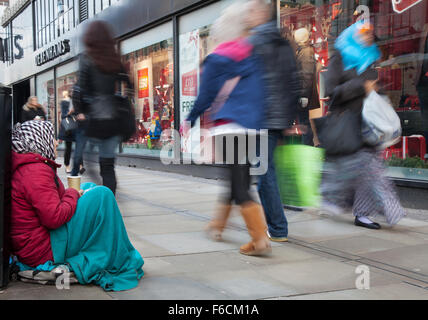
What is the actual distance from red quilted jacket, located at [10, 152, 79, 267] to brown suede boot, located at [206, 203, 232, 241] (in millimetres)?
1360

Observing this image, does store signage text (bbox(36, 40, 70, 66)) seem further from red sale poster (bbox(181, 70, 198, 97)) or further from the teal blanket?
the teal blanket

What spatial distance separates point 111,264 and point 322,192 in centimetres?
222

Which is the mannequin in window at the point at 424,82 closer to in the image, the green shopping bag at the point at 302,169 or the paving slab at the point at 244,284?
the green shopping bag at the point at 302,169

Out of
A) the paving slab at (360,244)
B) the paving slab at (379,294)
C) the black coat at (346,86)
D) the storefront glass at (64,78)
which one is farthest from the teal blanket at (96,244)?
the storefront glass at (64,78)

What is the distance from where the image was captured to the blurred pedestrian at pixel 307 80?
223 inches

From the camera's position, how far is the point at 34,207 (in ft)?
9.58

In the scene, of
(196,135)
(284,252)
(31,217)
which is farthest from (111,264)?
(196,135)

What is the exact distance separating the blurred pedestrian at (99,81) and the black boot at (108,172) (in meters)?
0.25

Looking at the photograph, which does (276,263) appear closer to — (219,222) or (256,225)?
(256,225)

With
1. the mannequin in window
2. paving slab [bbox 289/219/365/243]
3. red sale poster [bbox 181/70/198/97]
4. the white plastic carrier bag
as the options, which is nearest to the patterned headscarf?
paving slab [bbox 289/219/365/243]

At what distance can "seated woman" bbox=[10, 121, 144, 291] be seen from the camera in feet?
9.63

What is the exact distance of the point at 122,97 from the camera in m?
4.67

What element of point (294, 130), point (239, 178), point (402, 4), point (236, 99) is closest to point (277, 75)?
point (236, 99)

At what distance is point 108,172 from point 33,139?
71.4 inches
